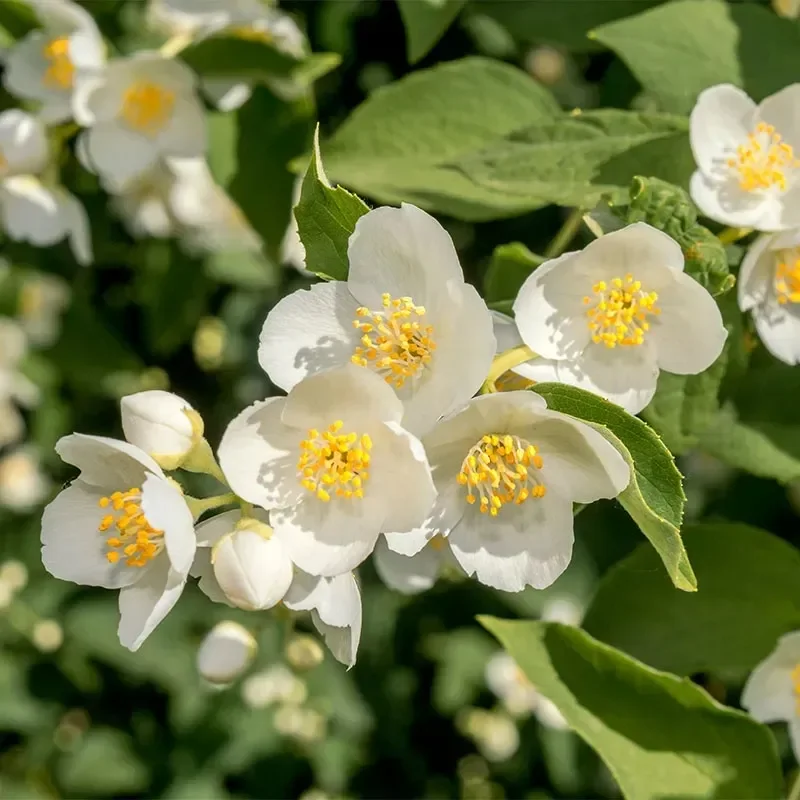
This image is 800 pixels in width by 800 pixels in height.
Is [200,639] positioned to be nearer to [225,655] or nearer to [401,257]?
[225,655]

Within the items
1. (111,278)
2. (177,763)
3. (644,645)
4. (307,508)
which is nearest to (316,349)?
(307,508)

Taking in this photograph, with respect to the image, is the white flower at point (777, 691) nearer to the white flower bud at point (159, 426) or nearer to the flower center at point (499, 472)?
the flower center at point (499, 472)

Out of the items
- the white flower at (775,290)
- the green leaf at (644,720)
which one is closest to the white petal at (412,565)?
the green leaf at (644,720)

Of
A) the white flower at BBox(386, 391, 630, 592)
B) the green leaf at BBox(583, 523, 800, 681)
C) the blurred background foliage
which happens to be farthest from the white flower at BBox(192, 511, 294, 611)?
the blurred background foliage

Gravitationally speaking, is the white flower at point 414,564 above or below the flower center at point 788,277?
below

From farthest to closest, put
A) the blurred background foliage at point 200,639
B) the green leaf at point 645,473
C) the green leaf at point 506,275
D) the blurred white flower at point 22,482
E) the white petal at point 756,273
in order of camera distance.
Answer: the blurred white flower at point 22,482
the blurred background foliage at point 200,639
the green leaf at point 506,275
the white petal at point 756,273
the green leaf at point 645,473

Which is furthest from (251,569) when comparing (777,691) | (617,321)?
(777,691)
